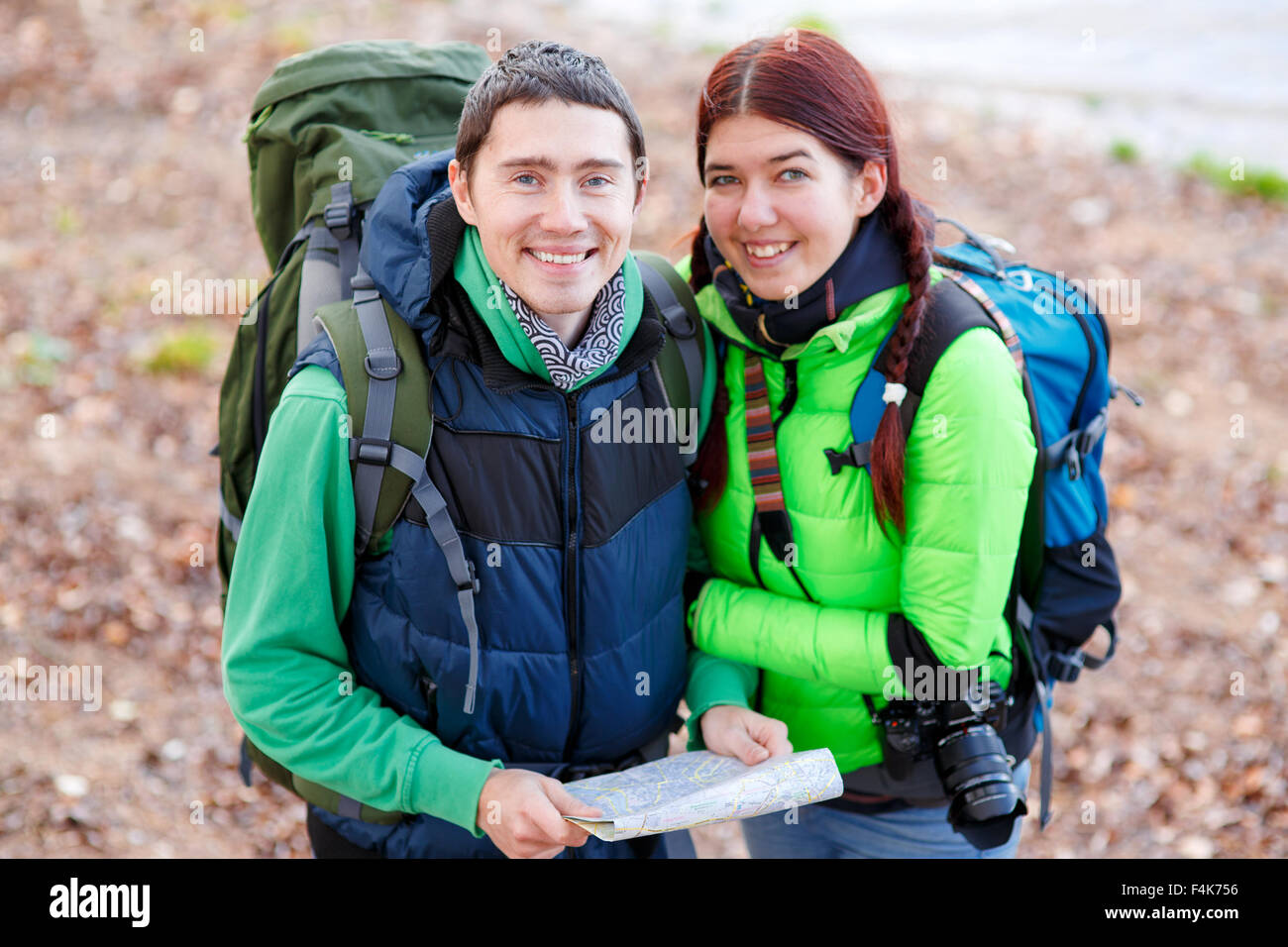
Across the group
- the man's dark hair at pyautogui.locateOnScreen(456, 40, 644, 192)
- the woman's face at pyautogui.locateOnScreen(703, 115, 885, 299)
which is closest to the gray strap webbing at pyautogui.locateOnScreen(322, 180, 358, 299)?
the man's dark hair at pyautogui.locateOnScreen(456, 40, 644, 192)

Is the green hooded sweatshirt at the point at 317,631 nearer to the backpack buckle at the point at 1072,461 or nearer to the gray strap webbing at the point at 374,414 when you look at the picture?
the gray strap webbing at the point at 374,414

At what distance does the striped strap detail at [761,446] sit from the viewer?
274 cm

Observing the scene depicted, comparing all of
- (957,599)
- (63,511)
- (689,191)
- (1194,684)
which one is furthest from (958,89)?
(957,599)

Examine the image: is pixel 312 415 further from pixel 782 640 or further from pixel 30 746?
pixel 30 746

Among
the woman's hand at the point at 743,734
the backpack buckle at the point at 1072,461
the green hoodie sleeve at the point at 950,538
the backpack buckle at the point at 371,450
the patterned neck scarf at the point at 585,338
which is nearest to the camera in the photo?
the backpack buckle at the point at 371,450

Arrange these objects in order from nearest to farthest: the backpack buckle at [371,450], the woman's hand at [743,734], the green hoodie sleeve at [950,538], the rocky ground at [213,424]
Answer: the backpack buckle at [371,450]
the green hoodie sleeve at [950,538]
the woman's hand at [743,734]
the rocky ground at [213,424]

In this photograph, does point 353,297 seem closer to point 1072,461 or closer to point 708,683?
point 708,683

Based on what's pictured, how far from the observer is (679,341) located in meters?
2.76

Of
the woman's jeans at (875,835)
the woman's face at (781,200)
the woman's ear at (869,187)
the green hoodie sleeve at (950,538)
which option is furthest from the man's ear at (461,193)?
the woman's jeans at (875,835)

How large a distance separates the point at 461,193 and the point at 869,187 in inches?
39.3

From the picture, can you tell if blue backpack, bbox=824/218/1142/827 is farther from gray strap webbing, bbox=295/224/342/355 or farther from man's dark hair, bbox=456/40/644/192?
gray strap webbing, bbox=295/224/342/355

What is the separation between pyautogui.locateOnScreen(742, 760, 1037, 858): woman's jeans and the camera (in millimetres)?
3021

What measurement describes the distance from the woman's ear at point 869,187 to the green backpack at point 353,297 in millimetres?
491

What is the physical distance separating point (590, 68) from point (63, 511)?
4353mm
